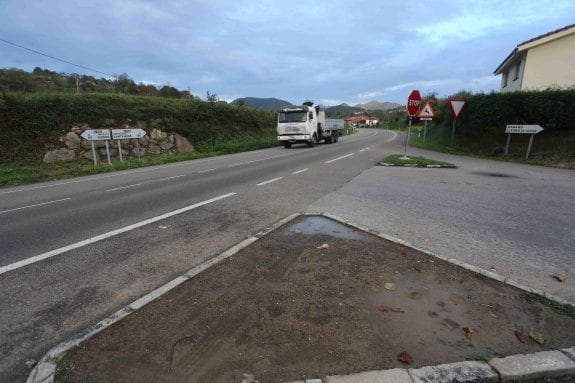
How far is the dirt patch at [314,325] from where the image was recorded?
7.93 feet

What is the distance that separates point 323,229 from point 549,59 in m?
22.3

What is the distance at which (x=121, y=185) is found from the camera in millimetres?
10039

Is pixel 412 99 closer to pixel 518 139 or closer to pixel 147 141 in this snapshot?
pixel 518 139

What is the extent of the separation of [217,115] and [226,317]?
26.1 metres

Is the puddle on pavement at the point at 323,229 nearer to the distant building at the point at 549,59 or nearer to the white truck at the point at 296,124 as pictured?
the white truck at the point at 296,124

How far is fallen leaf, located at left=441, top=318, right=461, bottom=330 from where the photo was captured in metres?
2.85

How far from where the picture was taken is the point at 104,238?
201 inches

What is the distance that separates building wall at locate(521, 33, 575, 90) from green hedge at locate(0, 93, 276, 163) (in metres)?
21.7

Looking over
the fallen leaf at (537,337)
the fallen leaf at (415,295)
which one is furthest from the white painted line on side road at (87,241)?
the fallen leaf at (537,337)

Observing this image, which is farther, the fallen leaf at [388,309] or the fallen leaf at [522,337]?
the fallen leaf at [388,309]

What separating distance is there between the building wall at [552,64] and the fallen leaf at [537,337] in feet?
71.7

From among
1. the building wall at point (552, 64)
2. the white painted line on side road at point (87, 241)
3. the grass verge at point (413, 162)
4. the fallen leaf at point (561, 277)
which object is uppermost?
the building wall at point (552, 64)

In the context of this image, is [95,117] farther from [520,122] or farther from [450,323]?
[520,122]

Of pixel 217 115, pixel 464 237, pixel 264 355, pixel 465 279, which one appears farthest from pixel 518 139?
pixel 217 115
